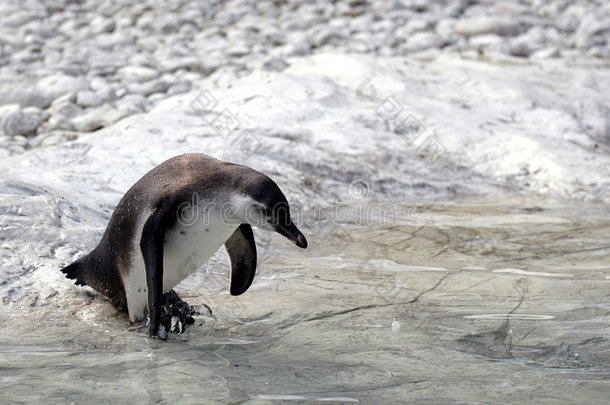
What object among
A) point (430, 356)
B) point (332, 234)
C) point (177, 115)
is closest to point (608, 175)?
point (332, 234)

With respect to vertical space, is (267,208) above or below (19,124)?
above

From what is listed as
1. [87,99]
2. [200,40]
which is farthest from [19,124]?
[200,40]

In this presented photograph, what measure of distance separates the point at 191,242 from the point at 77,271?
0.64 meters

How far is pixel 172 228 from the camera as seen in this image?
11.0 feet

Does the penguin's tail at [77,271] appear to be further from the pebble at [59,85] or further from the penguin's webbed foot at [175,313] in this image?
the pebble at [59,85]

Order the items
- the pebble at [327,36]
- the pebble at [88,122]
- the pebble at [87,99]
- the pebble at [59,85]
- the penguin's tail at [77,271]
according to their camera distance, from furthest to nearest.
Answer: the pebble at [327,36]
the pebble at [59,85]
the pebble at [87,99]
the pebble at [88,122]
the penguin's tail at [77,271]

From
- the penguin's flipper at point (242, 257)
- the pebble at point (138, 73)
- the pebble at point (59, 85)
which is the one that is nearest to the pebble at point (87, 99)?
the pebble at point (59, 85)

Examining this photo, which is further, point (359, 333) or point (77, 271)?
point (77, 271)

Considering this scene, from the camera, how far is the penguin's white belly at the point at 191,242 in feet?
11.0

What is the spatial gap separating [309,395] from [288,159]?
348 centimetres

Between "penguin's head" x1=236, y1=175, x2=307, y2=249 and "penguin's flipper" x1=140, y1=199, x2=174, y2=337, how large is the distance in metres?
0.31

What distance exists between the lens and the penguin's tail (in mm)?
3707

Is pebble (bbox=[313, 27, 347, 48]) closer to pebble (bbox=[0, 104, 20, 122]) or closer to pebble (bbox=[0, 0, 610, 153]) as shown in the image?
pebble (bbox=[0, 0, 610, 153])

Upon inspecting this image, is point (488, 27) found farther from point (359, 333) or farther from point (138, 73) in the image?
point (359, 333)
